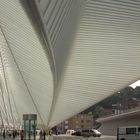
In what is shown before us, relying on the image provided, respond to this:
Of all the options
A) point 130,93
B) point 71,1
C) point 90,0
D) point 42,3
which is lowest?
point 42,3

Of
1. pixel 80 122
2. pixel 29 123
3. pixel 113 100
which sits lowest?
pixel 29 123

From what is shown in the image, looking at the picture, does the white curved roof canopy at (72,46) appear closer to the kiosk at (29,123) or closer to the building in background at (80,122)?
the kiosk at (29,123)

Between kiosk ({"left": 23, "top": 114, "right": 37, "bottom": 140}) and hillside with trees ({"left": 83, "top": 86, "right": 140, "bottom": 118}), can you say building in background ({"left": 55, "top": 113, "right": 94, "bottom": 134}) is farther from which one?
kiosk ({"left": 23, "top": 114, "right": 37, "bottom": 140})

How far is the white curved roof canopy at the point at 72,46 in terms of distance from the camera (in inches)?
547

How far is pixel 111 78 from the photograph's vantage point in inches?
1529

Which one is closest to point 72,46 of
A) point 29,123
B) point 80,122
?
point 29,123

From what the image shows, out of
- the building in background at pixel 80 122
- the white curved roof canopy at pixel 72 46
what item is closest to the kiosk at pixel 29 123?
the white curved roof canopy at pixel 72 46

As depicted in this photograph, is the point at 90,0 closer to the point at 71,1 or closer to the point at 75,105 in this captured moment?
the point at 71,1

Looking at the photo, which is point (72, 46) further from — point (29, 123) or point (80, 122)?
point (80, 122)

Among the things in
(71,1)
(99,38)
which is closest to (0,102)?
(99,38)

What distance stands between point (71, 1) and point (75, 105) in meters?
36.0

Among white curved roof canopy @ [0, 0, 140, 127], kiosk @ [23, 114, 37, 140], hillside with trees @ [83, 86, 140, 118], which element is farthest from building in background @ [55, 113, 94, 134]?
kiosk @ [23, 114, 37, 140]

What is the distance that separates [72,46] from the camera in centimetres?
2666

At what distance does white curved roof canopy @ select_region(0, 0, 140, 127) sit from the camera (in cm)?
1391
